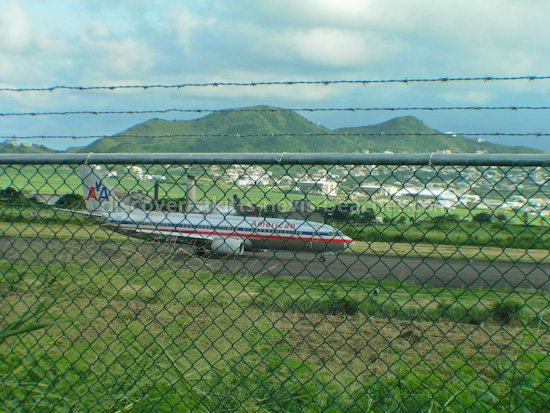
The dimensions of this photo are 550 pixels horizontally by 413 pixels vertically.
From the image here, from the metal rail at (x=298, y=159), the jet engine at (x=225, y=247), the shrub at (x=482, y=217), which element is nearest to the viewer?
the metal rail at (x=298, y=159)

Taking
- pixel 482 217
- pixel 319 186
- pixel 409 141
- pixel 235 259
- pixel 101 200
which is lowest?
pixel 235 259

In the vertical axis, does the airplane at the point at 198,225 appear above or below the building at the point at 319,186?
below

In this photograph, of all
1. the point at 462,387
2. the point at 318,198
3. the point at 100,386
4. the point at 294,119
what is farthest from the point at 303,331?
the point at 294,119

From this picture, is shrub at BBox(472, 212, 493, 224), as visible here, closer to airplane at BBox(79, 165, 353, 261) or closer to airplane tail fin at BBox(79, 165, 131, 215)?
airplane at BBox(79, 165, 353, 261)

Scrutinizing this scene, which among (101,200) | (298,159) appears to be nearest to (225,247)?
(101,200)

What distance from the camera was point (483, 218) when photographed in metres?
3.07

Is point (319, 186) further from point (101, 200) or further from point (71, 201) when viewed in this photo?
point (101, 200)

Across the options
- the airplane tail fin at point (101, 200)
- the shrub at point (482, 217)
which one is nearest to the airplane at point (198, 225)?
the airplane tail fin at point (101, 200)

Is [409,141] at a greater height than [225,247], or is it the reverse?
[409,141]

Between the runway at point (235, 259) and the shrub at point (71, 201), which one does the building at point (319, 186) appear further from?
the shrub at point (71, 201)

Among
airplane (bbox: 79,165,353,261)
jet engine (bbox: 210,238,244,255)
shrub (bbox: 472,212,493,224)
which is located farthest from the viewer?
jet engine (bbox: 210,238,244,255)

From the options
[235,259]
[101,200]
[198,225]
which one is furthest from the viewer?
[235,259]

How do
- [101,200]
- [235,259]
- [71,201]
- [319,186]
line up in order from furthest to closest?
[235,259] → [101,200] → [71,201] → [319,186]

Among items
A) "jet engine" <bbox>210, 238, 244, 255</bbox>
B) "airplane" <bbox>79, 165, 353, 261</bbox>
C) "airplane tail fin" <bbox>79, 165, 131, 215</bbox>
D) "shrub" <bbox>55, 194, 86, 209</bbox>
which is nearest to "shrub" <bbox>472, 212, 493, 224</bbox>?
"airplane" <bbox>79, 165, 353, 261</bbox>
